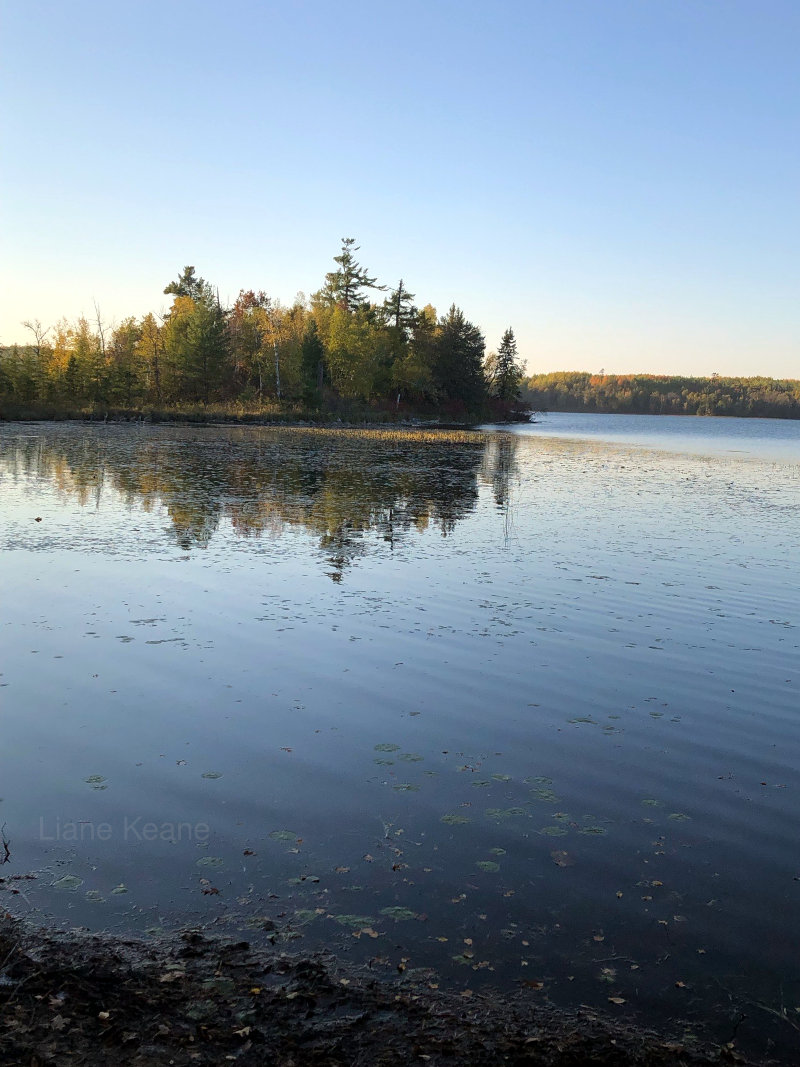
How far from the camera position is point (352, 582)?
1495cm

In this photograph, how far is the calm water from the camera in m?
5.06

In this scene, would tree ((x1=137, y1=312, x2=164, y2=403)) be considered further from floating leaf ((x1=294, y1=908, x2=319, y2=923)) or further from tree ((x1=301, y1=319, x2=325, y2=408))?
floating leaf ((x1=294, y1=908, x2=319, y2=923))

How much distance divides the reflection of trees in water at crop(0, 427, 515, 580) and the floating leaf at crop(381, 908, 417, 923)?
34.3 feet

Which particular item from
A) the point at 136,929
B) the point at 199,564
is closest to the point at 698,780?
A: the point at 136,929

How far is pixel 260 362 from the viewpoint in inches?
3489

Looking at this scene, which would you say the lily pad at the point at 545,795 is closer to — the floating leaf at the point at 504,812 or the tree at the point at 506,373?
the floating leaf at the point at 504,812

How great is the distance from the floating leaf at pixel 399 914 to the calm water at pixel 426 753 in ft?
0.04

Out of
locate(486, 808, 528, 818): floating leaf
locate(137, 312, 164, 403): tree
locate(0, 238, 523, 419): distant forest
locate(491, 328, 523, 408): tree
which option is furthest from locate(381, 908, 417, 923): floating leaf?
locate(491, 328, 523, 408): tree

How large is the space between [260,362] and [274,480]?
6140 centimetres

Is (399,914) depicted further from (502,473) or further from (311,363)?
(311,363)

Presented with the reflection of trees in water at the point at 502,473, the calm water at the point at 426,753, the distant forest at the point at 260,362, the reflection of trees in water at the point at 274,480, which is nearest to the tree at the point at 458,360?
the distant forest at the point at 260,362

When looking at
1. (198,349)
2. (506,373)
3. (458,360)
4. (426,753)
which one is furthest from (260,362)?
(426,753)

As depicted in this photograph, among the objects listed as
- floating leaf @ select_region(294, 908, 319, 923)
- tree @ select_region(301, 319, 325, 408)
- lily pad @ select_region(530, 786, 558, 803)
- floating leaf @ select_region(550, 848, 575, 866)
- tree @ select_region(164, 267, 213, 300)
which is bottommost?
floating leaf @ select_region(550, 848, 575, 866)

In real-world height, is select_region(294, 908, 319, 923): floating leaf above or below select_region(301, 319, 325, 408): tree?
below
